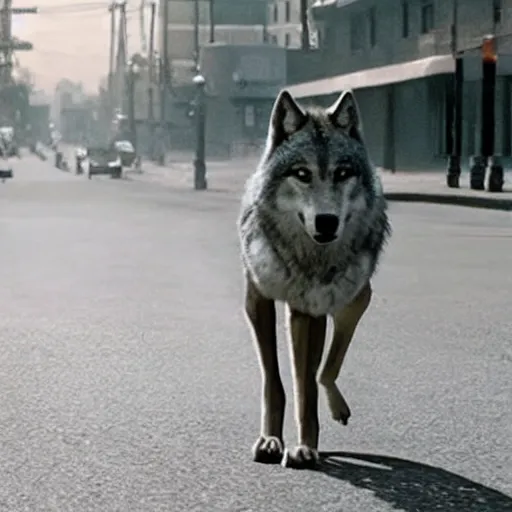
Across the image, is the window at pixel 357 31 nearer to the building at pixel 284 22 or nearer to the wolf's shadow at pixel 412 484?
the wolf's shadow at pixel 412 484

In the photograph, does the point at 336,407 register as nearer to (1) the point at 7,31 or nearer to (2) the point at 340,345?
(2) the point at 340,345

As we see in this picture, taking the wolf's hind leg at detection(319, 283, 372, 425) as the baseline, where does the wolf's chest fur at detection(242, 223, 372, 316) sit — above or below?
above

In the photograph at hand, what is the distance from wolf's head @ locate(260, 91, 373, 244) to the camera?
5.64m

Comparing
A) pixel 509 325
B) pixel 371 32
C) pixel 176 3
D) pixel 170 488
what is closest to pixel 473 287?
pixel 509 325

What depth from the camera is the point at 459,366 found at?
966 cm

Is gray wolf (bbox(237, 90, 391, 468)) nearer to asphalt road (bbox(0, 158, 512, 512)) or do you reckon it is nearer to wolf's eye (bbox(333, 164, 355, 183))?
wolf's eye (bbox(333, 164, 355, 183))

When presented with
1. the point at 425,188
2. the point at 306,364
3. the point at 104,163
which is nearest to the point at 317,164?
the point at 306,364

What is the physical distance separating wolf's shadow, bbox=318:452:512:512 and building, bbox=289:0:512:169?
3291 centimetres

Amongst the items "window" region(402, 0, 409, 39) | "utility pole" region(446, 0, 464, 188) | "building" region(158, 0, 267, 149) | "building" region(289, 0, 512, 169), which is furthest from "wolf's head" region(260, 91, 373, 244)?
"building" region(158, 0, 267, 149)

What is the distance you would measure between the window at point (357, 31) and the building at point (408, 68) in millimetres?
44

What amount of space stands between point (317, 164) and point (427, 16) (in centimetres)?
5326

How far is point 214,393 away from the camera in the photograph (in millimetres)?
8477

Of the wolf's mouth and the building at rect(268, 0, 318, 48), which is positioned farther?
the building at rect(268, 0, 318, 48)

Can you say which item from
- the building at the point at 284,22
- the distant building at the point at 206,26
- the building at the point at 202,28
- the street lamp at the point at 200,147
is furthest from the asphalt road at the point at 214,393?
the distant building at the point at 206,26
